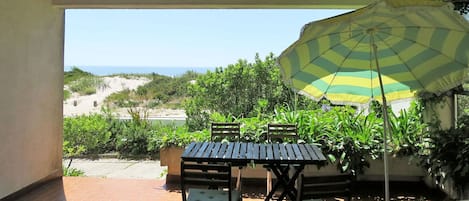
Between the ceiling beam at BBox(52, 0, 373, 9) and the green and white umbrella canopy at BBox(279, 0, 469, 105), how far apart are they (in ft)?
5.76

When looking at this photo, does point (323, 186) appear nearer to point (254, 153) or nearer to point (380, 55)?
point (254, 153)

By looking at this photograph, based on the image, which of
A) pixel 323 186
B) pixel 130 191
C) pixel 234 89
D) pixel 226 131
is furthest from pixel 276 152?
pixel 234 89

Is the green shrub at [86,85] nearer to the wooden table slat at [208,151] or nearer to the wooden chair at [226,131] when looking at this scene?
the wooden chair at [226,131]

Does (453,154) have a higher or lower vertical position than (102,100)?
lower

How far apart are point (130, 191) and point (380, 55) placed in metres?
3.39

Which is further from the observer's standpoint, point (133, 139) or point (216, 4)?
point (133, 139)

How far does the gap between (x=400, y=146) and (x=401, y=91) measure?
1.84 metres

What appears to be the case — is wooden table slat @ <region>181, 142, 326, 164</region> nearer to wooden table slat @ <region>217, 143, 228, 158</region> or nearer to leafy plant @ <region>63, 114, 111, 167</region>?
wooden table slat @ <region>217, 143, 228, 158</region>

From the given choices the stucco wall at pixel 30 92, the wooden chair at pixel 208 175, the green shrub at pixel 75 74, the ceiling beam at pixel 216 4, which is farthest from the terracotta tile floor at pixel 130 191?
the green shrub at pixel 75 74

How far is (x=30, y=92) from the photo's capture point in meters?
4.74

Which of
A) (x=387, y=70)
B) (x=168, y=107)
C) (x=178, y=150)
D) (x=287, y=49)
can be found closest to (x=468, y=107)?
(x=387, y=70)

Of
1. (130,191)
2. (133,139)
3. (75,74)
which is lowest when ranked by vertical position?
(130,191)

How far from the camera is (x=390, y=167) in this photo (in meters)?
5.05

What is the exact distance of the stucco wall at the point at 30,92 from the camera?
4.27 m
